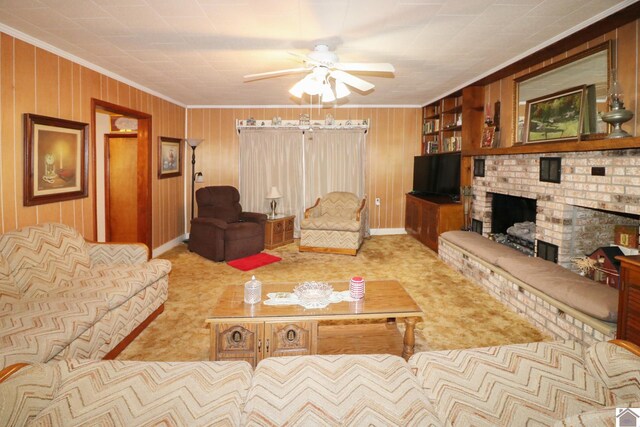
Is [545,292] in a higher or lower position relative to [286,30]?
lower

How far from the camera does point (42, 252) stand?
2.96 metres

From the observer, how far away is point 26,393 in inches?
56.0

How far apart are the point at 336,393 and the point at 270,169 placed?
5.98 m

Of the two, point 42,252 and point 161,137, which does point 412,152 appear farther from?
point 42,252

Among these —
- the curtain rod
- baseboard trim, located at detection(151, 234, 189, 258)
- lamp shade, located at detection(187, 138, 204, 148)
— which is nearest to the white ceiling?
lamp shade, located at detection(187, 138, 204, 148)

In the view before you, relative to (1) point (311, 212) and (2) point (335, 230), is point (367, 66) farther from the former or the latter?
(1) point (311, 212)

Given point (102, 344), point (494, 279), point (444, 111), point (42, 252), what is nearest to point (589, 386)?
point (494, 279)

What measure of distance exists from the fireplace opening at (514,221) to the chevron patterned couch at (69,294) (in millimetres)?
4093

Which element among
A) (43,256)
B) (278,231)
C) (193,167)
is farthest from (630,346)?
(193,167)

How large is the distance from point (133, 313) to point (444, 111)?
5.45 metres

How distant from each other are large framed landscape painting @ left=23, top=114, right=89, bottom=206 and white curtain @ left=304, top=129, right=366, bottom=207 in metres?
4.00

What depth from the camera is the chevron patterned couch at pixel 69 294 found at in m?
2.12

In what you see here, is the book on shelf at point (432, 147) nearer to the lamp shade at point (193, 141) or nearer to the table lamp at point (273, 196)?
the table lamp at point (273, 196)

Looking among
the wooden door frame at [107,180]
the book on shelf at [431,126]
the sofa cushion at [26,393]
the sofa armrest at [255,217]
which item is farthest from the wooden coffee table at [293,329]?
Answer: the book on shelf at [431,126]
